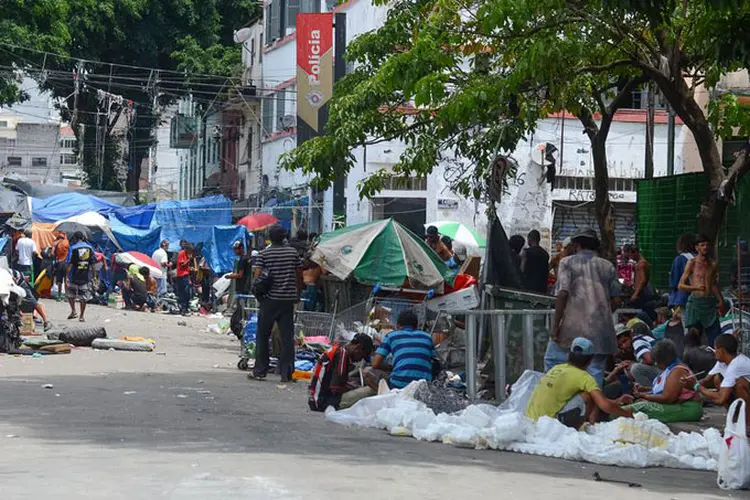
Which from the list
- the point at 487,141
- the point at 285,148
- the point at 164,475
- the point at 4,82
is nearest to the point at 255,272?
the point at 487,141

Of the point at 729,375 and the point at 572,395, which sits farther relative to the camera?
the point at 729,375

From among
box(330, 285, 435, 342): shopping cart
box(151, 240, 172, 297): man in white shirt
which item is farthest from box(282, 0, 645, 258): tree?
box(151, 240, 172, 297): man in white shirt

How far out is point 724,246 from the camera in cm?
1956

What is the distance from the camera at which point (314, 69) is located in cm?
3441

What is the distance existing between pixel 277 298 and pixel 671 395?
5338mm

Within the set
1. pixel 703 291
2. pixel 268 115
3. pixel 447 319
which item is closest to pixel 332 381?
pixel 447 319

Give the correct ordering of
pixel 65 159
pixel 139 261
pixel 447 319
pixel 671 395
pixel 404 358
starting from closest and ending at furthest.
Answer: pixel 671 395 < pixel 404 358 < pixel 447 319 < pixel 139 261 < pixel 65 159

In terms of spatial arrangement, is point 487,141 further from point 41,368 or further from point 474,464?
point 474,464

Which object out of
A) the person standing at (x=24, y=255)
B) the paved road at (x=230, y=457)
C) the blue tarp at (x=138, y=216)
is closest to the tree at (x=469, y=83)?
the paved road at (x=230, y=457)

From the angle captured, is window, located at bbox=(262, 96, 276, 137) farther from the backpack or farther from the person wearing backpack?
the backpack

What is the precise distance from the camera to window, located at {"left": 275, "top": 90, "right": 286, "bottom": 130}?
49.1 metres

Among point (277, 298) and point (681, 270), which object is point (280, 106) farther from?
→ point (681, 270)

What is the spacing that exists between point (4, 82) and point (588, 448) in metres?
40.9

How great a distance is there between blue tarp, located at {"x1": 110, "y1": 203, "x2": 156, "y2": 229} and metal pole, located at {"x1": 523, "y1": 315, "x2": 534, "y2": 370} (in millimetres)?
30891
